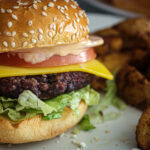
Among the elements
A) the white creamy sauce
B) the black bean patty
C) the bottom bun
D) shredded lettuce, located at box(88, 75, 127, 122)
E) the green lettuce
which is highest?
the white creamy sauce

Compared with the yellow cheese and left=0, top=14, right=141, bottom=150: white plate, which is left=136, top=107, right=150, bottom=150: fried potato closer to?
left=0, top=14, right=141, bottom=150: white plate

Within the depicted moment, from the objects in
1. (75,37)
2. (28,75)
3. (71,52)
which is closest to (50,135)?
(28,75)

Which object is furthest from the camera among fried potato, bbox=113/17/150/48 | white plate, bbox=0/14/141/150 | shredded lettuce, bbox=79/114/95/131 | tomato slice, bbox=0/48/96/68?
fried potato, bbox=113/17/150/48

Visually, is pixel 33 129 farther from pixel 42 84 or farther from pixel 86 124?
pixel 86 124

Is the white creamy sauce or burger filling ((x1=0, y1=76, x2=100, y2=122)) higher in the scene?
the white creamy sauce

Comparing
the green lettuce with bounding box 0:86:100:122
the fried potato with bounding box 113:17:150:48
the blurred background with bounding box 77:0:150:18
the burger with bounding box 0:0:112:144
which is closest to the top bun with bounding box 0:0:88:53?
the burger with bounding box 0:0:112:144

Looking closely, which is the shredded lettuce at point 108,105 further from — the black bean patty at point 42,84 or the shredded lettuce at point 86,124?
the black bean patty at point 42,84

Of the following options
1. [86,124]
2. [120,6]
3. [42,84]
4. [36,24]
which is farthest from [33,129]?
[120,6]

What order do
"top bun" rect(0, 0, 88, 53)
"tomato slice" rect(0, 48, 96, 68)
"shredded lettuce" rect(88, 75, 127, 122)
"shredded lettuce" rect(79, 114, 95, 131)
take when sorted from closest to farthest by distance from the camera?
"top bun" rect(0, 0, 88, 53) → "tomato slice" rect(0, 48, 96, 68) → "shredded lettuce" rect(79, 114, 95, 131) → "shredded lettuce" rect(88, 75, 127, 122)
